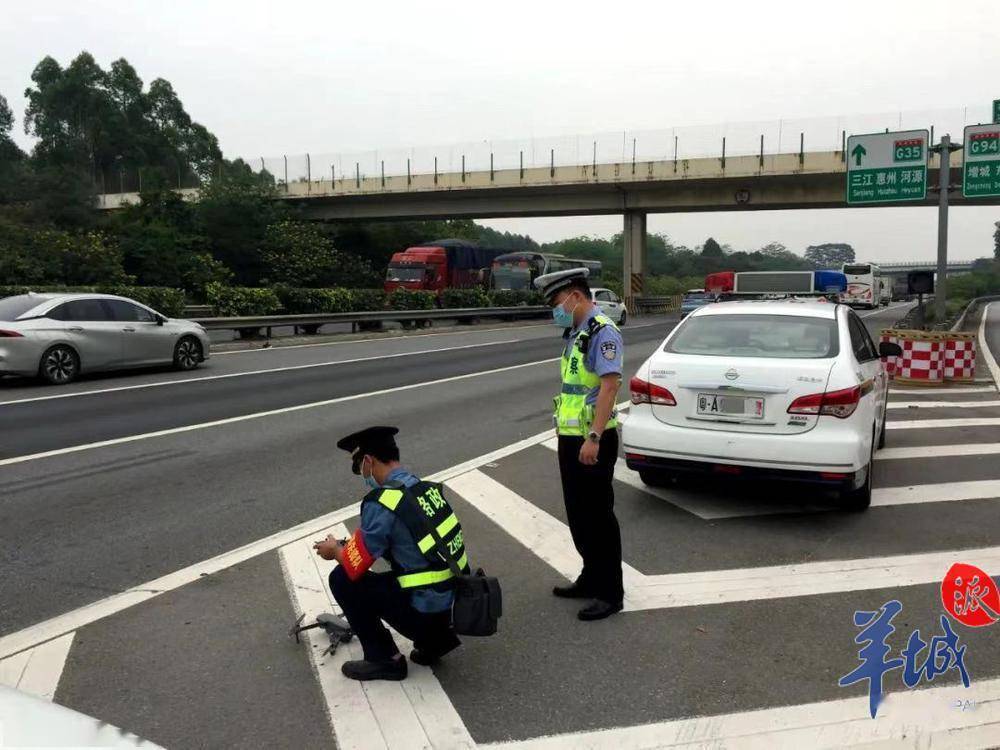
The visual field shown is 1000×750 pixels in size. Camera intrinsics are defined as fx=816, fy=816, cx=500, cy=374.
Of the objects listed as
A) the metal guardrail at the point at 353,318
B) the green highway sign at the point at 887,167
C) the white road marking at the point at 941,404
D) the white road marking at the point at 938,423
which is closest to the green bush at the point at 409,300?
the metal guardrail at the point at 353,318

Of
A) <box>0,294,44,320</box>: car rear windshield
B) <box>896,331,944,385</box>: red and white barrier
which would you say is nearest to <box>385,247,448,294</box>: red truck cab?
<box>0,294,44,320</box>: car rear windshield

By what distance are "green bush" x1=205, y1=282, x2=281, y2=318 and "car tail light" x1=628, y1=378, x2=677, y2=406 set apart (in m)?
21.7

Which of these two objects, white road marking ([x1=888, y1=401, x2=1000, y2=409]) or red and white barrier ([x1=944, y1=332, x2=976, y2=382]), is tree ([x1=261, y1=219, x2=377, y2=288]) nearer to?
red and white barrier ([x1=944, y1=332, x2=976, y2=382])

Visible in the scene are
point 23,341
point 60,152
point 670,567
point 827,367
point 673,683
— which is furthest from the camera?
point 60,152

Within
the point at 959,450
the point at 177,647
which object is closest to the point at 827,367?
the point at 959,450

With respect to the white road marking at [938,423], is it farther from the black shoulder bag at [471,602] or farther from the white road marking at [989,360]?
the black shoulder bag at [471,602]

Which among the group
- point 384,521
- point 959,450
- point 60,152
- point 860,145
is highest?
point 60,152

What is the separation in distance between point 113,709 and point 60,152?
100 m

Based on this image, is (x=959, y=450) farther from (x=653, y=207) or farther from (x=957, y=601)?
(x=653, y=207)

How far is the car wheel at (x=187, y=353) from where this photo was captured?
592 inches

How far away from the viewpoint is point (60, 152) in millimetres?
88625

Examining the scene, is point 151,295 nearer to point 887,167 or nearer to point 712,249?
point 887,167

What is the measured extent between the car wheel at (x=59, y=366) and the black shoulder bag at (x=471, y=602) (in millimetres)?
11442

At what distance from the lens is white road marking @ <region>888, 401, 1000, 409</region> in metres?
11.3
